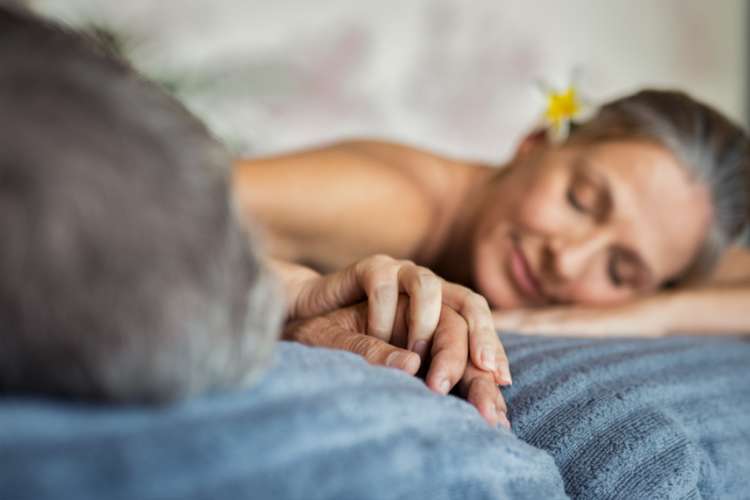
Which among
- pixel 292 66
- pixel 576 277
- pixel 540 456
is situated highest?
pixel 292 66

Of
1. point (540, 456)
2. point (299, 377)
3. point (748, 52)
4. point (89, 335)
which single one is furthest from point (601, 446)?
point (748, 52)

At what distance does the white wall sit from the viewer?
159cm

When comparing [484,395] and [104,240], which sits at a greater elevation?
[104,240]

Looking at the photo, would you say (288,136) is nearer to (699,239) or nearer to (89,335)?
(699,239)

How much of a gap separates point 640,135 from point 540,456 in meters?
0.85

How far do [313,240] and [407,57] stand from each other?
3.31ft

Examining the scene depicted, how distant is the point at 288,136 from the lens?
174 centimetres

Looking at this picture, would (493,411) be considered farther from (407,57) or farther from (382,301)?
(407,57)

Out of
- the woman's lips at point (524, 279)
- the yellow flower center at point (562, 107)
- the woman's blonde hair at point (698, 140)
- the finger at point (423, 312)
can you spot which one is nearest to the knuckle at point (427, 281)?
the finger at point (423, 312)

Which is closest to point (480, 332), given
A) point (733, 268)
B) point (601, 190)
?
point (601, 190)

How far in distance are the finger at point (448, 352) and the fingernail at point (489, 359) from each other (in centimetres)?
1

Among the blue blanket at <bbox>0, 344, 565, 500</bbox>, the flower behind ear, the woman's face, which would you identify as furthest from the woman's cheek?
the blue blanket at <bbox>0, 344, 565, 500</bbox>

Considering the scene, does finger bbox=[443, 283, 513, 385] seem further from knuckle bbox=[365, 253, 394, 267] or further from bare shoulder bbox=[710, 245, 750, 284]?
bare shoulder bbox=[710, 245, 750, 284]

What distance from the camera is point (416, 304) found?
467 millimetres
